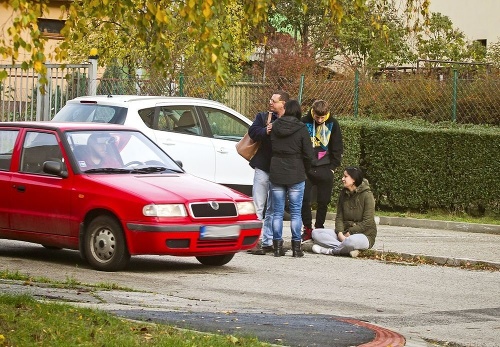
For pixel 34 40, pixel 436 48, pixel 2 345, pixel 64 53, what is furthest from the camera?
pixel 436 48

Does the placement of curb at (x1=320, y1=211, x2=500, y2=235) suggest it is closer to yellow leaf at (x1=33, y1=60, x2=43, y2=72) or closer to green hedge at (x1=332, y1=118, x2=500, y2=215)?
green hedge at (x1=332, y1=118, x2=500, y2=215)

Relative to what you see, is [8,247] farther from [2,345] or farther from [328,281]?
[2,345]

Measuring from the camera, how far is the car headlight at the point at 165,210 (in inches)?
519

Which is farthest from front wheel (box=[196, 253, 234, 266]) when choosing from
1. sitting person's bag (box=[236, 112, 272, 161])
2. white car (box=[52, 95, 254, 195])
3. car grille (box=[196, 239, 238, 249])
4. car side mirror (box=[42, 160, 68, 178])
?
white car (box=[52, 95, 254, 195])

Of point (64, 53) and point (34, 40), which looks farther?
point (64, 53)

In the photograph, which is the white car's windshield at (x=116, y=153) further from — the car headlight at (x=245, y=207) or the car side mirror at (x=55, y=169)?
the car headlight at (x=245, y=207)

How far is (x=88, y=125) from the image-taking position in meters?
14.8

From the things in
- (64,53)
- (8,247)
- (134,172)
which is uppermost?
(64,53)

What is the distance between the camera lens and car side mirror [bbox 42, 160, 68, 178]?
1402 cm

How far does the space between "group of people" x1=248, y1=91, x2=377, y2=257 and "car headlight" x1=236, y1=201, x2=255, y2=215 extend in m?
1.36

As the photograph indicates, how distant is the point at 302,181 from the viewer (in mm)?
15500

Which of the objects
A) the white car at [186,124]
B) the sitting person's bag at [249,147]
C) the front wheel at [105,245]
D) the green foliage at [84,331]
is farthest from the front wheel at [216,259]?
the green foliage at [84,331]

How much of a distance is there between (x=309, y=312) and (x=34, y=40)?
3610 mm

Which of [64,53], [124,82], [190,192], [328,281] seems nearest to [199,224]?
[190,192]
